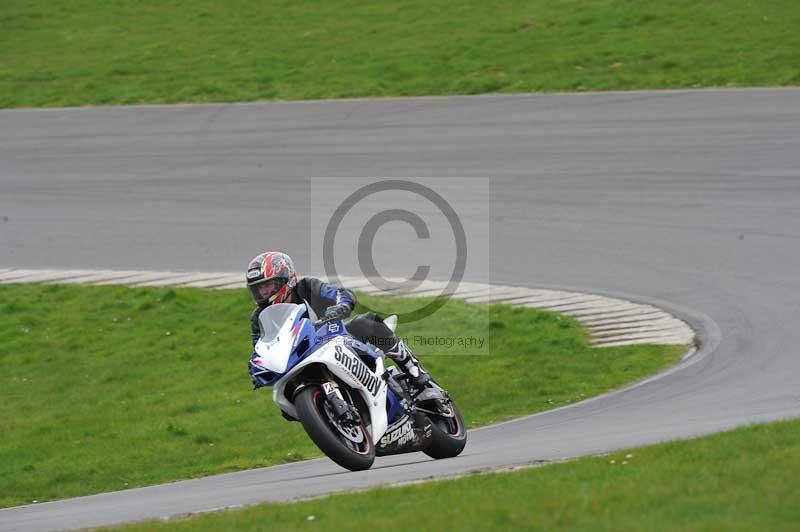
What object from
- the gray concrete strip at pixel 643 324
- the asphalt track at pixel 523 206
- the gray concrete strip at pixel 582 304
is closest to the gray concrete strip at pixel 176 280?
the asphalt track at pixel 523 206

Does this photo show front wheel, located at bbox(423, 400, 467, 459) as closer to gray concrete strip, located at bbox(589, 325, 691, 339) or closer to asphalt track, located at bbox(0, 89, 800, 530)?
asphalt track, located at bbox(0, 89, 800, 530)

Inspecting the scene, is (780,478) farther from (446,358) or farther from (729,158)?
(729,158)

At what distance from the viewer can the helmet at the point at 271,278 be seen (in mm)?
8961

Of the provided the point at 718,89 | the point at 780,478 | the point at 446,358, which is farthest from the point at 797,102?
the point at 780,478

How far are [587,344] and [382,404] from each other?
587 cm

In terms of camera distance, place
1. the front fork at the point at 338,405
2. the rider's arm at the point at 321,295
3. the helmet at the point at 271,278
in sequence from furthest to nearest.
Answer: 1. the rider's arm at the point at 321,295
2. the helmet at the point at 271,278
3. the front fork at the point at 338,405

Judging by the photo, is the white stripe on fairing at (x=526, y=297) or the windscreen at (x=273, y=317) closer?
A: the windscreen at (x=273, y=317)

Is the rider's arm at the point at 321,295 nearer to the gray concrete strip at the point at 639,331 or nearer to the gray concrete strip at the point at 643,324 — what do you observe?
the gray concrete strip at the point at 639,331

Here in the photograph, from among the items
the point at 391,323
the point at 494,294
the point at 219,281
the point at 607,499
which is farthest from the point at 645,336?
the point at 607,499

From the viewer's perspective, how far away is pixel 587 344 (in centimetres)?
1425

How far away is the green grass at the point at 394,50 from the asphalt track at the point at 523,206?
1076 mm

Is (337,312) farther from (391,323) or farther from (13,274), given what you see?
(13,274)

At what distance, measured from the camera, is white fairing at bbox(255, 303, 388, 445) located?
27.7ft

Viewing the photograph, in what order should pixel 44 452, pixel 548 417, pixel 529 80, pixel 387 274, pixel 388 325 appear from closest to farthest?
pixel 388 325 → pixel 548 417 → pixel 44 452 → pixel 387 274 → pixel 529 80
